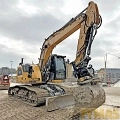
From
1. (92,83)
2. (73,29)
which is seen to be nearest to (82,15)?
(73,29)

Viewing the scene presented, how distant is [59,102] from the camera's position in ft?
19.5

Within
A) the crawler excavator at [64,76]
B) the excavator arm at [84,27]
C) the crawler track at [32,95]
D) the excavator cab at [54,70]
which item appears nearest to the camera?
the crawler excavator at [64,76]

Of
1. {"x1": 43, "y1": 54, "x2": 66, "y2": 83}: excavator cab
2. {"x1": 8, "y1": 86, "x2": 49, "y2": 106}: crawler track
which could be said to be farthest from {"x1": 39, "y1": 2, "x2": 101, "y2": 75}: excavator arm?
{"x1": 8, "y1": 86, "x2": 49, "y2": 106}: crawler track

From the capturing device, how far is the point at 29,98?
21.6 ft

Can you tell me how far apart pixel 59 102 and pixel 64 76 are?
7.53ft

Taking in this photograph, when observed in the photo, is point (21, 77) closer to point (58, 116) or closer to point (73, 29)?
point (73, 29)

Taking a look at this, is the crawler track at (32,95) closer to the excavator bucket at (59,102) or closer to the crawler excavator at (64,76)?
the crawler excavator at (64,76)

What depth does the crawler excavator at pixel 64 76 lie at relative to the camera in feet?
18.4

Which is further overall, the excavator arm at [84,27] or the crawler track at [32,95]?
the crawler track at [32,95]

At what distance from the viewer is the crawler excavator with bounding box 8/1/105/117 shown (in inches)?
221

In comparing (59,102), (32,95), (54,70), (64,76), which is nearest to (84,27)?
(54,70)

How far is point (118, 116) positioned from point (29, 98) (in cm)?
291

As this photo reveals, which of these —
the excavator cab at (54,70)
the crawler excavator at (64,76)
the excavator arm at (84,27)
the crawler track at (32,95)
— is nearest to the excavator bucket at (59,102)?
the crawler excavator at (64,76)

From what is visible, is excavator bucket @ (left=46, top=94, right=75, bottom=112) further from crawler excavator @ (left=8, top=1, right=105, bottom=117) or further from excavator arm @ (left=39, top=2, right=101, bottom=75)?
excavator arm @ (left=39, top=2, right=101, bottom=75)
